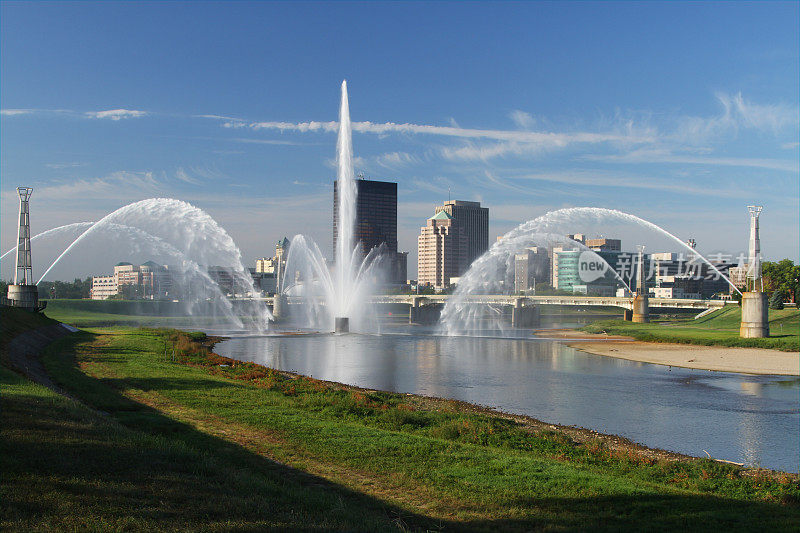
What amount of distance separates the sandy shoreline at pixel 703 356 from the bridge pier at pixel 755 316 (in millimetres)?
5558

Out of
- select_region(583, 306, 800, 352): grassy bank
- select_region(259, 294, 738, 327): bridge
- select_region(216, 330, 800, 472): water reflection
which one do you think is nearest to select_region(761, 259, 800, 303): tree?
select_region(259, 294, 738, 327): bridge

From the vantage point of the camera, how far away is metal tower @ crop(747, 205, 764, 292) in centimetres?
7548

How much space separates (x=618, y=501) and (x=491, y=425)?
34.6 ft

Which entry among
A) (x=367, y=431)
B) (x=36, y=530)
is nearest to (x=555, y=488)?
(x=367, y=431)

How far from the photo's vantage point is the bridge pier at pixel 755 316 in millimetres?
75562

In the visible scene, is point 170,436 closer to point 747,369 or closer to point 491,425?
point 491,425

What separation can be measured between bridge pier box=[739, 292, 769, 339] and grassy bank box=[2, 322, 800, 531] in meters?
60.9

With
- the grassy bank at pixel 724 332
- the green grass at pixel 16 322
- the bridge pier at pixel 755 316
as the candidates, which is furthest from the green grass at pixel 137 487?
the bridge pier at pixel 755 316

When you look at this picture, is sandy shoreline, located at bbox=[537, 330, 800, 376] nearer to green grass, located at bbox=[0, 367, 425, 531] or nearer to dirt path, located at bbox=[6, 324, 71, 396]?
green grass, located at bbox=[0, 367, 425, 531]

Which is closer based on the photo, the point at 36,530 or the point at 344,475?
the point at 36,530

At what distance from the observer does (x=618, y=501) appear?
49.7 feet

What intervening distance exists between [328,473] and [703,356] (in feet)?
195

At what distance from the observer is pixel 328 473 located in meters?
17.4

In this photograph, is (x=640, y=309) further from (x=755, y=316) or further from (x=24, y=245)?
(x=24, y=245)
